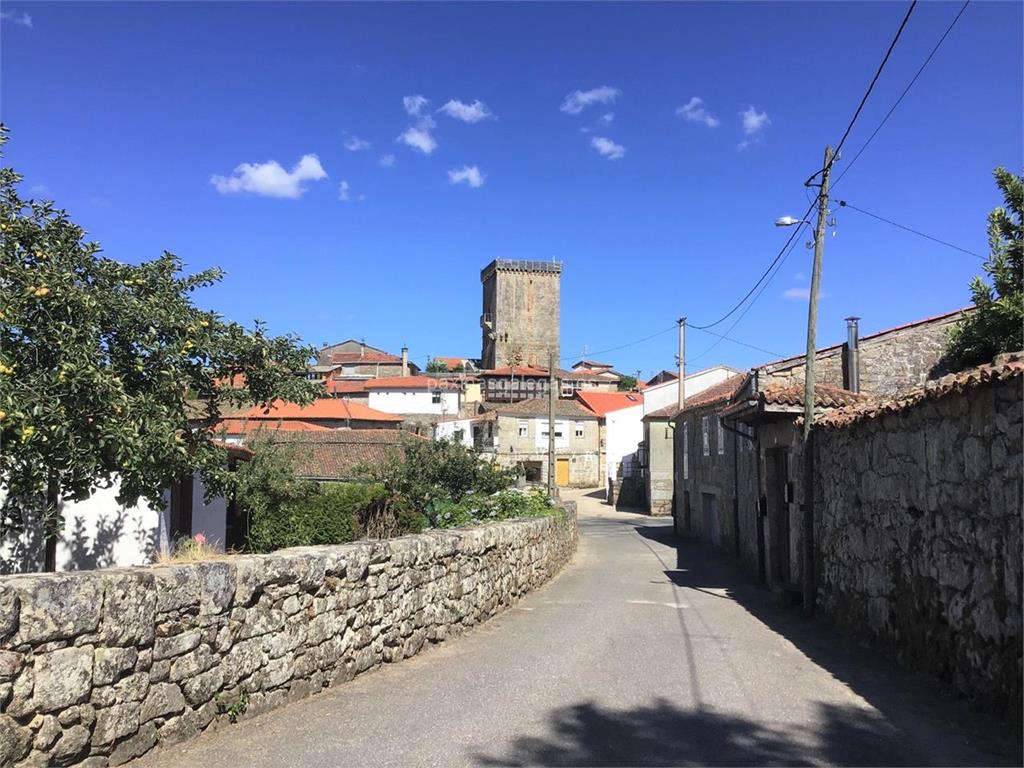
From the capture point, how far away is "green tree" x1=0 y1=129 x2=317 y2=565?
7336 mm

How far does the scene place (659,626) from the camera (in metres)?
9.65

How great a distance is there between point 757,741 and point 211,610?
353 centimetres

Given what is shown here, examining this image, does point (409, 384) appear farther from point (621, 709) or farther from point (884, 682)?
point (621, 709)

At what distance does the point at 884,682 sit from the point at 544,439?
52376 millimetres

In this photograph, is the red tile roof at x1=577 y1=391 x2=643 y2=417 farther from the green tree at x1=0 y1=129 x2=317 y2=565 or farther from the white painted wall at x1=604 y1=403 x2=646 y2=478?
the green tree at x1=0 y1=129 x2=317 y2=565

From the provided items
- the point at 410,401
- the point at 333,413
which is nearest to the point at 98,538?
the point at 333,413

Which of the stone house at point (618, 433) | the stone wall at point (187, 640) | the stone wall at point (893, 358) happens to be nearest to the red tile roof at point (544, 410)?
the stone house at point (618, 433)

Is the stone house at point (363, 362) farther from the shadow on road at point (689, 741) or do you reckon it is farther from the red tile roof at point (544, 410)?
the shadow on road at point (689, 741)

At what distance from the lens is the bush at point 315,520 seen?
20297mm

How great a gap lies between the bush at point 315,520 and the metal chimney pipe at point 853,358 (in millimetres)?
11713

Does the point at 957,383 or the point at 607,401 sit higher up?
the point at 607,401

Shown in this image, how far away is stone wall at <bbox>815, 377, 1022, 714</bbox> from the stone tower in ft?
285

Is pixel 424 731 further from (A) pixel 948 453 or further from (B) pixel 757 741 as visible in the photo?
(A) pixel 948 453

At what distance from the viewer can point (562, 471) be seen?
6044 cm
